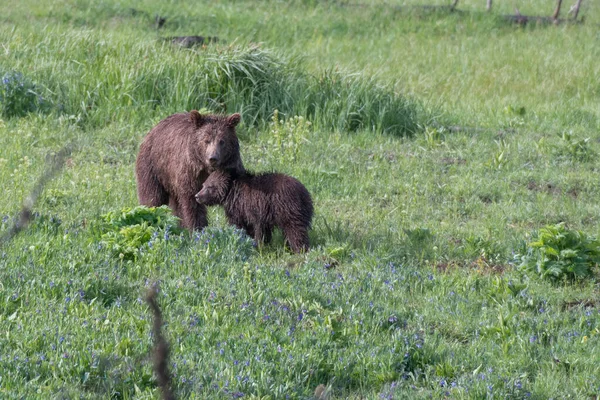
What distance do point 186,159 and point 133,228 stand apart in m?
0.99

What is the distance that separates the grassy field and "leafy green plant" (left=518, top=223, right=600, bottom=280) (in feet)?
0.23

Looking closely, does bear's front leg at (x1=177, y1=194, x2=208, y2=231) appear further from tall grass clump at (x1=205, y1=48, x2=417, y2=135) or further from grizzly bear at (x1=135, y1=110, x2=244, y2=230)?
tall grass clump at (x1=205, y1=48, x2=417, y2=135)

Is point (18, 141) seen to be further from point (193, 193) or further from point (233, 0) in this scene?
point (233, 0)

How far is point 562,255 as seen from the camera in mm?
6684

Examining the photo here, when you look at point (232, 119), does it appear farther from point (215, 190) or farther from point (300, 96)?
point (300, 96)

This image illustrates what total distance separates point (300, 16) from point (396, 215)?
12569 millimetres

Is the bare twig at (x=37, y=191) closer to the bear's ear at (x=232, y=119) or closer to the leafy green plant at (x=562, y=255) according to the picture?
the leafy green plant at (x=562, y=255)

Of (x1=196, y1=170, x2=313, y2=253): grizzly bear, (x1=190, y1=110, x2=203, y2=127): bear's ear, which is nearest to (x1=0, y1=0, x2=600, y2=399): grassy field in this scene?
(x1=196, y1=170, x2=313, y2=253): grizzly bear

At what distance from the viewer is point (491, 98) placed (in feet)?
45.5

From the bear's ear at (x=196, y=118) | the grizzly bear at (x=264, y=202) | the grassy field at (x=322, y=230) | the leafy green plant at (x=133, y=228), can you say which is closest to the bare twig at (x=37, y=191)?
the grassy field at (x=322, y=230)

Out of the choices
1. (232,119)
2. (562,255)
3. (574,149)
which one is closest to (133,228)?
(232,119)

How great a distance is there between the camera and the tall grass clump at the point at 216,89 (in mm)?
11188

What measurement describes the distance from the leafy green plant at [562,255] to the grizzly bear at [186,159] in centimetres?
247

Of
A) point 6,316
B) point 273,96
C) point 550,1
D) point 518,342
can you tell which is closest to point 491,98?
point 273,96
